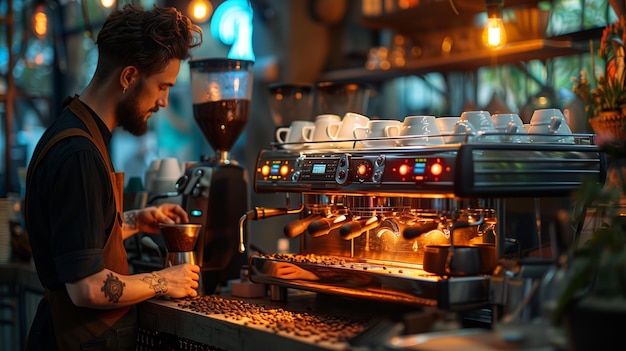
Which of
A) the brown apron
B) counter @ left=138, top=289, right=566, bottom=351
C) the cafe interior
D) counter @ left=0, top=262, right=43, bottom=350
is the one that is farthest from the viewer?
counter @ left=0, top=262, right=43, bottom=350

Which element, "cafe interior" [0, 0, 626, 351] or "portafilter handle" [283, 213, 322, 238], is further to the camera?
"portafilter handle" [283, 213, 322, 238]

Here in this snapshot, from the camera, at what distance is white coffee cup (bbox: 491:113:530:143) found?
1.94 meters

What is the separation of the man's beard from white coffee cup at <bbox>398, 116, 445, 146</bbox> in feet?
2.58

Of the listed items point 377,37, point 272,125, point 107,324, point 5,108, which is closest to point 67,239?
point 107,324

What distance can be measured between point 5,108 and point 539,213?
3523 mm

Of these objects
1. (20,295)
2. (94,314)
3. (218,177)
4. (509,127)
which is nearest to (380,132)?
(509,127)

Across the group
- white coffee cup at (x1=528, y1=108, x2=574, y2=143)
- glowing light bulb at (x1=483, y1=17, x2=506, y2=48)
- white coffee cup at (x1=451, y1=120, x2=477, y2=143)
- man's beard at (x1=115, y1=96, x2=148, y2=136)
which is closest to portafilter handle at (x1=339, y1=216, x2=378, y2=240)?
white coffee cup at (x1=451, y1=120, x2=477, y2=143)

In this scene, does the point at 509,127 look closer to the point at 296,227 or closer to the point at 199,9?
the point at 296,227

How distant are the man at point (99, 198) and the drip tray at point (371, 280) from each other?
0.29 metres

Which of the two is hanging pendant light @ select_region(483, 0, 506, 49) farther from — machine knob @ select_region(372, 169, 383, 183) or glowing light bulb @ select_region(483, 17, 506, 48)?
machine knob @ select_region(372, 169, 383, 183)

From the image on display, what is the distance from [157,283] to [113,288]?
0.18 metres

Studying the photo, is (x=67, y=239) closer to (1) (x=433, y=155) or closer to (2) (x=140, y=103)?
(2) (x=140, y=103)

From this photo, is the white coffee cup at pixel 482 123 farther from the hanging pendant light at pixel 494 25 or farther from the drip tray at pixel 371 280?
the hanging pendant light at pixel 494 25

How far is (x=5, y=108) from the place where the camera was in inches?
181
